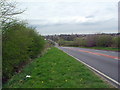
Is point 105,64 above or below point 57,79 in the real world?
below

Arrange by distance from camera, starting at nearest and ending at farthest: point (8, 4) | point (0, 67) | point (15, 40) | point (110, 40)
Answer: point (0, 67)
point (8, 4)
point (15, 40)
point (110, 40)

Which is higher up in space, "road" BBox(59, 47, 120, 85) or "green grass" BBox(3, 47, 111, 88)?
"green grass" BBox(3, 47, 111, 88)

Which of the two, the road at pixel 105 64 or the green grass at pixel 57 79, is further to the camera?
the road at pixel 105 64

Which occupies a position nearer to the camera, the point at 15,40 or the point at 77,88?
the point at 77,88

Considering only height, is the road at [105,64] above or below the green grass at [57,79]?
below

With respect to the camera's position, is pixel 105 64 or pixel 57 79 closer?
pixel 57 79

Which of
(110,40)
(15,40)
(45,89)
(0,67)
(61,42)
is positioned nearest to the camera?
(45,89)

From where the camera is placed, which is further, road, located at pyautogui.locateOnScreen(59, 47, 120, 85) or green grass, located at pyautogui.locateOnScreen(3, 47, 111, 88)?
road, located at pyautogui.locateOnScreen(59, 47, 120, 85)

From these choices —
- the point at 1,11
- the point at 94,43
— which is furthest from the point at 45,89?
the point at 94,43

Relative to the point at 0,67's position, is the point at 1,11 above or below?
above

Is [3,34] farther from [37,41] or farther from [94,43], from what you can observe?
[94,43]

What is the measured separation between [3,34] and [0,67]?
132 cm

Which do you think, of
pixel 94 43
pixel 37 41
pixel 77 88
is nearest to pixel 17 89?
pixel 77 88

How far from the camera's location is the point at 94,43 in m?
58.5
